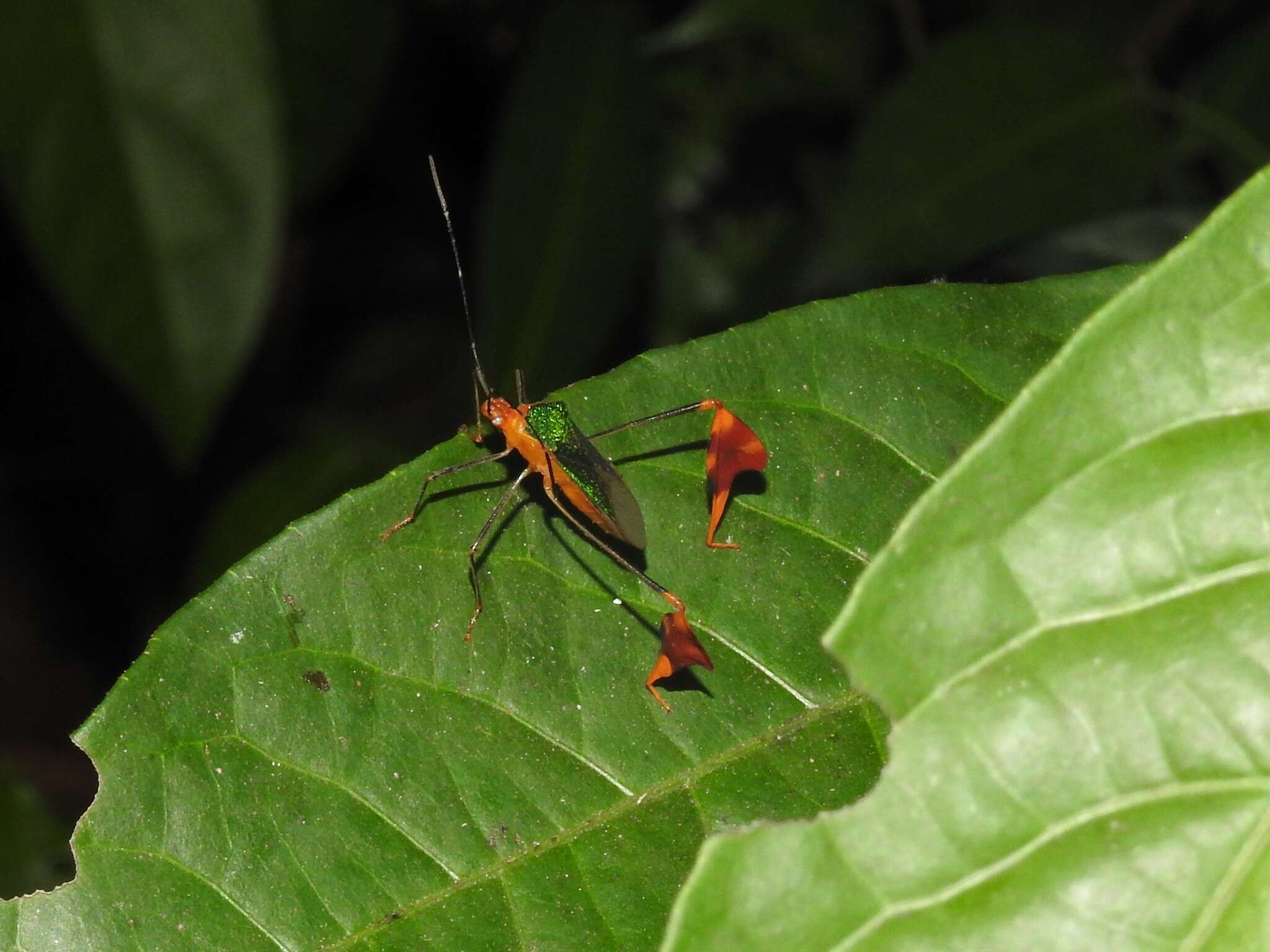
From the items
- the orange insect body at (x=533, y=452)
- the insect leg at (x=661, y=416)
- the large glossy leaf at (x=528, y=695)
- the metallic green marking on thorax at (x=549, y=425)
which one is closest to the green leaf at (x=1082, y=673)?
the large glossy leaf at (x=528, y=695)

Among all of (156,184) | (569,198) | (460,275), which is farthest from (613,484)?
(569,198)

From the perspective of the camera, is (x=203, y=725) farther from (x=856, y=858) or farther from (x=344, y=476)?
(x=344, y=476)

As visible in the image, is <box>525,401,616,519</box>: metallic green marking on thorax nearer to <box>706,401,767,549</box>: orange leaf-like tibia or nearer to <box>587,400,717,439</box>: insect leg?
<box>587,400,717,439</box>: insect leg

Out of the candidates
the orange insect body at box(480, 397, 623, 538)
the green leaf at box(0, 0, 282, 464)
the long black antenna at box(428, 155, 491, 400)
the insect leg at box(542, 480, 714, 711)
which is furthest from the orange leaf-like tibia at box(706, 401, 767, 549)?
the green leaf at box(0, 0, 282, 464)

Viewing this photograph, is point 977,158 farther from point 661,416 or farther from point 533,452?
point 661,416

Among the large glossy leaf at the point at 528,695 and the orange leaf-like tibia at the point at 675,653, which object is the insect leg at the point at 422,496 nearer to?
the large glossy leaf at the point at 528,695
